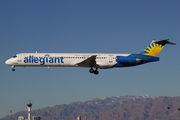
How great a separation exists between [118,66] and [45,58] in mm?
15840

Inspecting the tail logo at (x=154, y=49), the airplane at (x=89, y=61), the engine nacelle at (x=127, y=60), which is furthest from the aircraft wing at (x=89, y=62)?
the tail logo at (x=154, y=49)

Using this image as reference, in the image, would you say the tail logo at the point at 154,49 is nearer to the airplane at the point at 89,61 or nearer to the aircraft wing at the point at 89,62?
the airplane at the point at 89,61

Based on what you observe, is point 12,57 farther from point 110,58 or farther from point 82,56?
point 110,58

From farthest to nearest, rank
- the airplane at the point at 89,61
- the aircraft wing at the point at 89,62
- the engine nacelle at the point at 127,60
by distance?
1. the airplane at the point at 89,61
2. the engine nacelle at the point at 127,60
3. the aircraft wing at the point at 89,62

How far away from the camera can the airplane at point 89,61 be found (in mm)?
59472

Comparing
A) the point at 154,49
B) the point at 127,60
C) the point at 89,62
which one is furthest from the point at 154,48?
the point at 89,62

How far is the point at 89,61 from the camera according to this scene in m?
58.8

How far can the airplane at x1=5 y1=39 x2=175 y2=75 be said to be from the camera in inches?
2341

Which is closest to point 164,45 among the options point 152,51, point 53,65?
point 152,51

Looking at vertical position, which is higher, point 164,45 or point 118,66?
point 164,45

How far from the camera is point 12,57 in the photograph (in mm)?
63781

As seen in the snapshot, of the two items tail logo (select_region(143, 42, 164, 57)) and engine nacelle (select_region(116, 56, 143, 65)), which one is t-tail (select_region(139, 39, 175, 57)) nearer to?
tail logo (select_region(143, 42, 164, 57))

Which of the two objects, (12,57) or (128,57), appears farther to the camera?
(12,57)

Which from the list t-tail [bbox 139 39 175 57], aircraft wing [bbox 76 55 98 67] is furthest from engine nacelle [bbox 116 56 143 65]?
aircraft wing [bbox 76 55 98 67]
